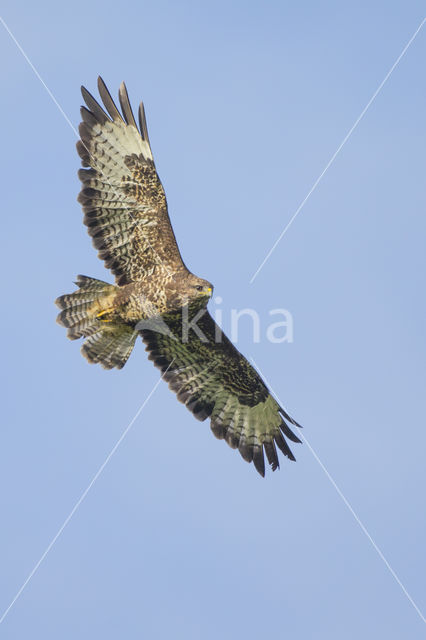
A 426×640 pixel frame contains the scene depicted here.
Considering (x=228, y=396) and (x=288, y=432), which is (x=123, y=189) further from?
(x=288, y=432)

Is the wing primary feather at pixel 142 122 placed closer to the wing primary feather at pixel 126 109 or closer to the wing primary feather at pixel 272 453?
the wing primary feather at pixel 126 109

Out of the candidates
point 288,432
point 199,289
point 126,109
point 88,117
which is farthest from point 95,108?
point 288,432

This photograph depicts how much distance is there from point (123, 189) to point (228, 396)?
10.8ft

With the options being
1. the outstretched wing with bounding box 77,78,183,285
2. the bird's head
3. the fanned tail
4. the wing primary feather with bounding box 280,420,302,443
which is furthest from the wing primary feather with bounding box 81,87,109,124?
the wing primary feather with bounding box 280,420,302,443

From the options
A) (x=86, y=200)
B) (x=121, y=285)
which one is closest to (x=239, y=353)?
(x=121, y=285)

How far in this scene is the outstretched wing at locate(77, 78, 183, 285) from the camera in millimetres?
12750

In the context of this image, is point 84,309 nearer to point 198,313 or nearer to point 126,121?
point 198,313

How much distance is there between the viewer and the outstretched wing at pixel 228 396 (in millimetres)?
14016

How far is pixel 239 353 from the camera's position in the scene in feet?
45.5

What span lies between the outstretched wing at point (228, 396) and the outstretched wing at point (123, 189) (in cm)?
153

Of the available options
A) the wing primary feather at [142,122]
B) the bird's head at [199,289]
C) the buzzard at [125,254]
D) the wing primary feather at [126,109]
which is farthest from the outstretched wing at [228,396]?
the wing primary feather at [126,109]

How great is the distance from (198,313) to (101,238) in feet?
4.95

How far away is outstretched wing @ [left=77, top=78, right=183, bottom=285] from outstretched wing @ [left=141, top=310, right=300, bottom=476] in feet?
5.01

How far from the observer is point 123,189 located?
1277 cm
